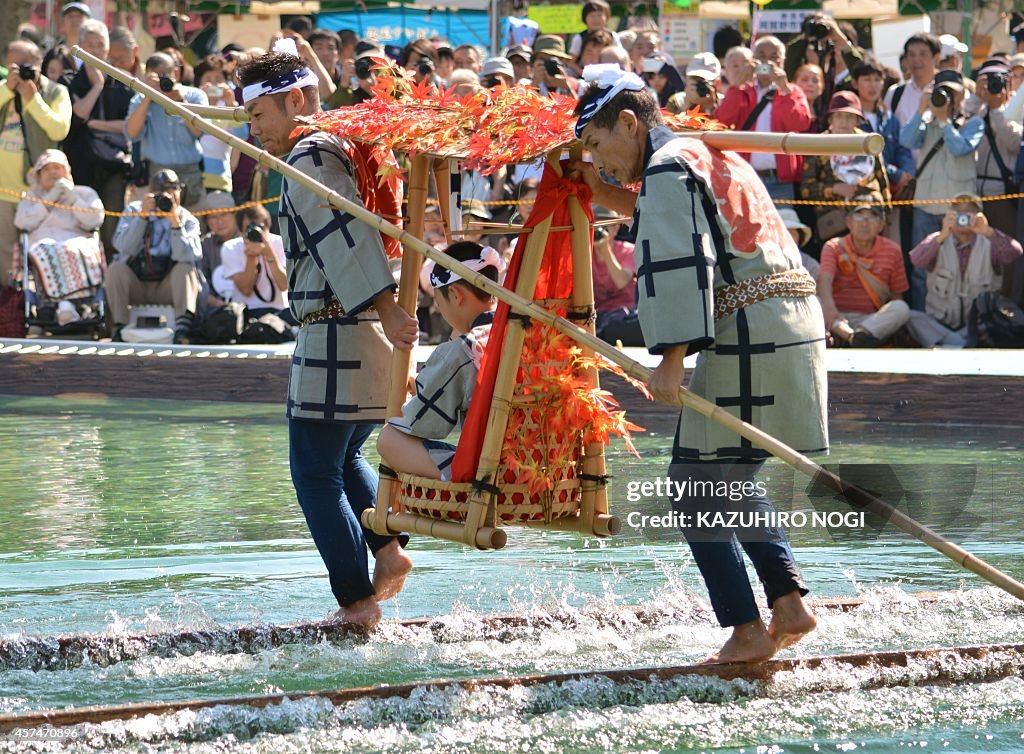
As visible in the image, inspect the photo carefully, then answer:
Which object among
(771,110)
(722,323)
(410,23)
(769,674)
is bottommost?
(769,674)

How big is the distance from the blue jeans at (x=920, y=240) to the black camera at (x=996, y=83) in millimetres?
870

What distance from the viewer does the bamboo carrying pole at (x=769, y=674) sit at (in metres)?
4.20

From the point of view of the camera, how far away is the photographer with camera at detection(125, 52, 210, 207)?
486 inches

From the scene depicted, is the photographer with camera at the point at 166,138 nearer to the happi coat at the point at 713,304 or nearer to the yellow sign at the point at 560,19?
the yellow sign at the point at 560,19

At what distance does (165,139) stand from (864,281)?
509cm

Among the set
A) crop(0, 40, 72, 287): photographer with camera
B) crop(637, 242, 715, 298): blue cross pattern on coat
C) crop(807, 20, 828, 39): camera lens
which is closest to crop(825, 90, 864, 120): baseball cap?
crop(807, 20, 828, 39): camera lens

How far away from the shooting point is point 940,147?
11.1 metres

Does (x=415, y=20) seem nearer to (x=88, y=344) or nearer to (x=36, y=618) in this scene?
(x=88, y=344)

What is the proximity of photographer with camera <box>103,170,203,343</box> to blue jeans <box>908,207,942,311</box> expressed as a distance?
4.75 metres

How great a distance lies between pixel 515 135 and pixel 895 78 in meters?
8.50

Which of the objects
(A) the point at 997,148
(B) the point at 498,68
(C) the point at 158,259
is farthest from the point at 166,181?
(A) the point at 997,148

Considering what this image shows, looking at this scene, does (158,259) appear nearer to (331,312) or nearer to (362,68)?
(362,68)

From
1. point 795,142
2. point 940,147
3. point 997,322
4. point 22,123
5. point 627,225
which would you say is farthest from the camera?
point 22,123

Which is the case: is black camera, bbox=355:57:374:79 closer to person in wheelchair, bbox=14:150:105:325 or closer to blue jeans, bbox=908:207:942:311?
person in wheelchair, bbox=14:150:105:325
